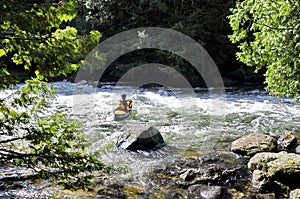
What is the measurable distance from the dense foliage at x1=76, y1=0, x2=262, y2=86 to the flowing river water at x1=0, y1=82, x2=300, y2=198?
6.96ft

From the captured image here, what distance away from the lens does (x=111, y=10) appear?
18.8 meters

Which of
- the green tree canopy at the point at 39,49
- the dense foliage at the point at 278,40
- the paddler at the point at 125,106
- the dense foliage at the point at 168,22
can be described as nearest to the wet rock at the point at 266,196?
the dense foliage at the point at 278,40

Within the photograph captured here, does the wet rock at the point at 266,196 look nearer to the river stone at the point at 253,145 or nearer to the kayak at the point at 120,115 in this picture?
the river stone at the point at 253,145

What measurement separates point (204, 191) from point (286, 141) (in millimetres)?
3540

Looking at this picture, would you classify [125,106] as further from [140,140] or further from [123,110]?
[140,140]

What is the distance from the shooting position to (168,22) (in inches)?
713

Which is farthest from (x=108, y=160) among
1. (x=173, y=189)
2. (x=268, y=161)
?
(x=268, y=161)

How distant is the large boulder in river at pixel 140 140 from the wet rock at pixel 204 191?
7.85 feet

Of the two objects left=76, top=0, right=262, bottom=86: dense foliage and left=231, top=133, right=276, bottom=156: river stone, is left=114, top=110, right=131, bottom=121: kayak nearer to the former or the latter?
left=231, top=133, right=276, bottom=156: river stone

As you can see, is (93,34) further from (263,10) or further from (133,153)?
(133,153)

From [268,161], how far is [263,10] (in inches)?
124

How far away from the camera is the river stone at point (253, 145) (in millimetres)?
7786

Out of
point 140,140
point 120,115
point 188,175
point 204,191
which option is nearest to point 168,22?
point 120,115

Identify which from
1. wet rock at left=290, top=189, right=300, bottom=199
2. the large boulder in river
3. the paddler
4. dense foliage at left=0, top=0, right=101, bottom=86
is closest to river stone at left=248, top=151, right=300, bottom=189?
wet rock at left=290, top=189, right=300, bottom=199
